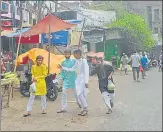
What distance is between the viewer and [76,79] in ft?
26.2

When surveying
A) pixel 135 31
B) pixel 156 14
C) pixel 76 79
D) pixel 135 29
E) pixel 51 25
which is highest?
pixel 156 14

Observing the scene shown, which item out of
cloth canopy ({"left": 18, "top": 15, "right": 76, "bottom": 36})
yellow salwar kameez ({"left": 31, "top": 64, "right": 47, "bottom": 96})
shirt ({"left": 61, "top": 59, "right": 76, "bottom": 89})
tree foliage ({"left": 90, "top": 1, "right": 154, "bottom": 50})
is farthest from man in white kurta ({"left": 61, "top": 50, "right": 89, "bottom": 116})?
tree foliage ({"left": 90, "top": 1, "right": 154, "bottom": 50})

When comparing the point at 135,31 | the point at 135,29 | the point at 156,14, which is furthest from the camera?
the point at 156,14

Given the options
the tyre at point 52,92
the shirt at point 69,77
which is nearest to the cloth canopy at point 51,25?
the tyre at point 52,92

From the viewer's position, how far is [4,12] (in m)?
14.7

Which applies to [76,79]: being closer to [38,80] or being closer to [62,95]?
[62,95]

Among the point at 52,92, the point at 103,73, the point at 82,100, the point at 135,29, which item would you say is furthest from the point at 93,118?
the point at 135,29

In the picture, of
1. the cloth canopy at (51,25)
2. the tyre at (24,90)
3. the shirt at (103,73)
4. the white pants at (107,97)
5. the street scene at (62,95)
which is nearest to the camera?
the street scene at (62,95)

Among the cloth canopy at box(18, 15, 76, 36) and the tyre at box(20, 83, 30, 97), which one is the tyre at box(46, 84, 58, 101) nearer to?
the tyre at box(20, 83, 30, 97)

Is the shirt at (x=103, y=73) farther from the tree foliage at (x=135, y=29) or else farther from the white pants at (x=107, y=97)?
the tree foliage at (x=135, y=29)

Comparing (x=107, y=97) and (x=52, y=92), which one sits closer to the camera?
(x=107, y=97)

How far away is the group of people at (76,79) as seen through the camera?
307 inches

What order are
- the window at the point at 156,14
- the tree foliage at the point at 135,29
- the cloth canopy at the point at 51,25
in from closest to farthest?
the cloth canopy at the point at 51,25
the tree foliage at the point at 135,29
the window at the point at 156,14

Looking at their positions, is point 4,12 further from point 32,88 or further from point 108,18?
point 108,18
